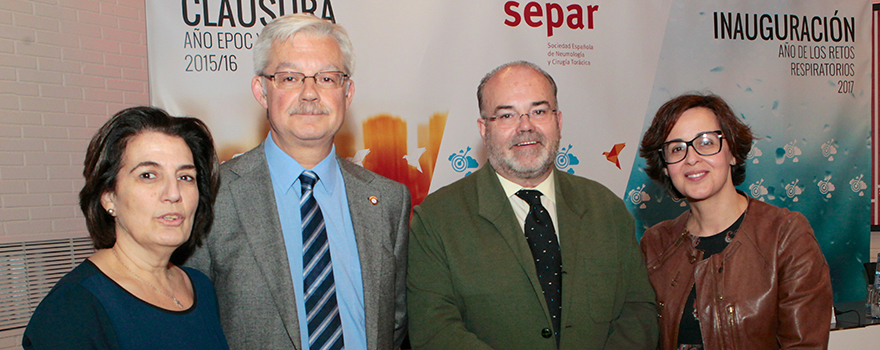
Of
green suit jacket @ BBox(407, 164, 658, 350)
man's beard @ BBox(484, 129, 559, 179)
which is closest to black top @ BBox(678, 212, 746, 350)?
green suit jacket @ BBox(407, 164, 658, 350)

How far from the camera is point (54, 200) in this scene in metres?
4.05

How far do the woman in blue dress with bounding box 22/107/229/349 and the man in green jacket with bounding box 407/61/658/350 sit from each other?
0.73 meters

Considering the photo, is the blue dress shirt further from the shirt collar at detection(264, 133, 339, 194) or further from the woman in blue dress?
the woman in blue dress

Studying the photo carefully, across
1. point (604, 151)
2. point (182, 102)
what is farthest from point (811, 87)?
point (182, 102)

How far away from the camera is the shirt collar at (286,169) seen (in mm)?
1999

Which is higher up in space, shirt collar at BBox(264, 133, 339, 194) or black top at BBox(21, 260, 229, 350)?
shirt collar at BBox(264, 133, 339, 194)

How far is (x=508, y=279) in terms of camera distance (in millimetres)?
1956

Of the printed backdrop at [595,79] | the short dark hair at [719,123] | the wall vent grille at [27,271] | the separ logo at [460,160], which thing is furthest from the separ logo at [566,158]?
the wall vent grille at [27,271]

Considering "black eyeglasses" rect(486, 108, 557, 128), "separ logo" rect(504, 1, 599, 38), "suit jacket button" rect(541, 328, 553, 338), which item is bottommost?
"suit jacket button" rect(541, 328, 553, 338)

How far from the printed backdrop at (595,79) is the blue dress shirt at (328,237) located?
1960mm

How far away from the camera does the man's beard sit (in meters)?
2.07

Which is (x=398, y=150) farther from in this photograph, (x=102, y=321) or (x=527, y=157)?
(x=102, y=321)

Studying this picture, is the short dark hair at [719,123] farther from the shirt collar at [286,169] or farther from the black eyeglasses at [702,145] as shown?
the shirt collar at [286,169]

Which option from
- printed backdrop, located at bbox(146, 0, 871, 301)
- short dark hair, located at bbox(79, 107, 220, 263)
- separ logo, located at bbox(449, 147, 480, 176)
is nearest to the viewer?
short dark hair, located at bbox(79, 107, 220, 263)
